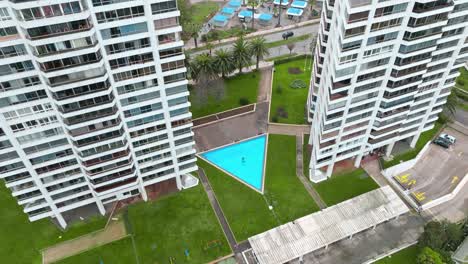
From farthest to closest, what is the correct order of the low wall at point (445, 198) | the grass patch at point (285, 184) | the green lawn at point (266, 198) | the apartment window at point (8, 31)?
the low wall at point (445, 198) < the grass patch at point (285, 184) < the green lawn at point (266, 198) < the apartment window at point (8, 31)

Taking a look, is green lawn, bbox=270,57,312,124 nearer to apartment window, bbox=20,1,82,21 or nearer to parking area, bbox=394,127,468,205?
parking area, bbox=394,127,468,205

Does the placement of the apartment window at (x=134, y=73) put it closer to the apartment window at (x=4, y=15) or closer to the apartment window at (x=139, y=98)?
the apartment window at (x=139, y=98)

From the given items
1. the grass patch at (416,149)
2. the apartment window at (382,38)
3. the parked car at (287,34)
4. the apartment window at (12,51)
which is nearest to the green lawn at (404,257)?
the grass patch at (416,149)

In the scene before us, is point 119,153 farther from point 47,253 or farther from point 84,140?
point 47,253

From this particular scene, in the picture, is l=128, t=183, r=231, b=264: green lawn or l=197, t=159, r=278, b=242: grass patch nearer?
l=128, t=183, r=231, b=264: green lawn

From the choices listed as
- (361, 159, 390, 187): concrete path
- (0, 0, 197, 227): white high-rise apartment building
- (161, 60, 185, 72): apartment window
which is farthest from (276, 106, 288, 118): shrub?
(161, 60, 185, 72): apartment window

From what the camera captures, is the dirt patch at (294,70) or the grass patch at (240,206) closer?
the grass patch at (240,206)
